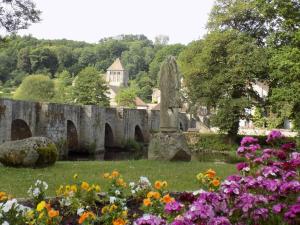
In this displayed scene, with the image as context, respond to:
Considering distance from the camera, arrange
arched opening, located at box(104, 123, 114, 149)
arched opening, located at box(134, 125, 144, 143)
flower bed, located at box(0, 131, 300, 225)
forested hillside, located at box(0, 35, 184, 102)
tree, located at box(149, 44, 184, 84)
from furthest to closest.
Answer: tree, located at box(149, 44, 184, 84) → forested hillside, located at box(0, 35, 184, 102) → arched opening, located at box(134, 125, 144, 143) → arched opening, located at box(104, 123, 114, 149) → flower bed, located at box(0, 131, 300, 225)

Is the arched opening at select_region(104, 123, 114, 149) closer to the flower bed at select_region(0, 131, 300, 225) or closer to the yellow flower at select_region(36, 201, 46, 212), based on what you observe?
the flower bed at select_region(0, 131, 300, 225)

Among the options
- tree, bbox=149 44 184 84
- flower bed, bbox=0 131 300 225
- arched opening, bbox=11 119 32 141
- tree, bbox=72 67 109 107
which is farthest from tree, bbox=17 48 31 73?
flower bed, bbox=0 131 300 225

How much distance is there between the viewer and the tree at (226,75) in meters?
30.9

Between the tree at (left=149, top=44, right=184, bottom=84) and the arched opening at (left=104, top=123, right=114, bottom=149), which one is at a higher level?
the tree at (left=149, top=44, right=184, bottom=84)

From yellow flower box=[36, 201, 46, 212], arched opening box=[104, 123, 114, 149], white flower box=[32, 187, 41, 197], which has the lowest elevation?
arched opening box=[104, 123, 114, 149]

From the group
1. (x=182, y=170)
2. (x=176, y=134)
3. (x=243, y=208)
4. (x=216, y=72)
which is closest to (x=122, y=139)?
(x=216, y=72)

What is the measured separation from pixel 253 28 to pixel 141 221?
32.5 metres

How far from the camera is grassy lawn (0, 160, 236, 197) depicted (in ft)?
31.2

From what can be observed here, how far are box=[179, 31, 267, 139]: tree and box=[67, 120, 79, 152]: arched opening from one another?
8.89 metres

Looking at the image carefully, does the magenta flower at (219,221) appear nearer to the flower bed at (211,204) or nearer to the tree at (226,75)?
the flower bed at (211,204)

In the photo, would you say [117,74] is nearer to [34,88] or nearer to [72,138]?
[34,88]

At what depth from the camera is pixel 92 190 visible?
242 inches

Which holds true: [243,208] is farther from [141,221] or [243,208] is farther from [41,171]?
[41,171]

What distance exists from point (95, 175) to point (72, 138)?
21115mm
